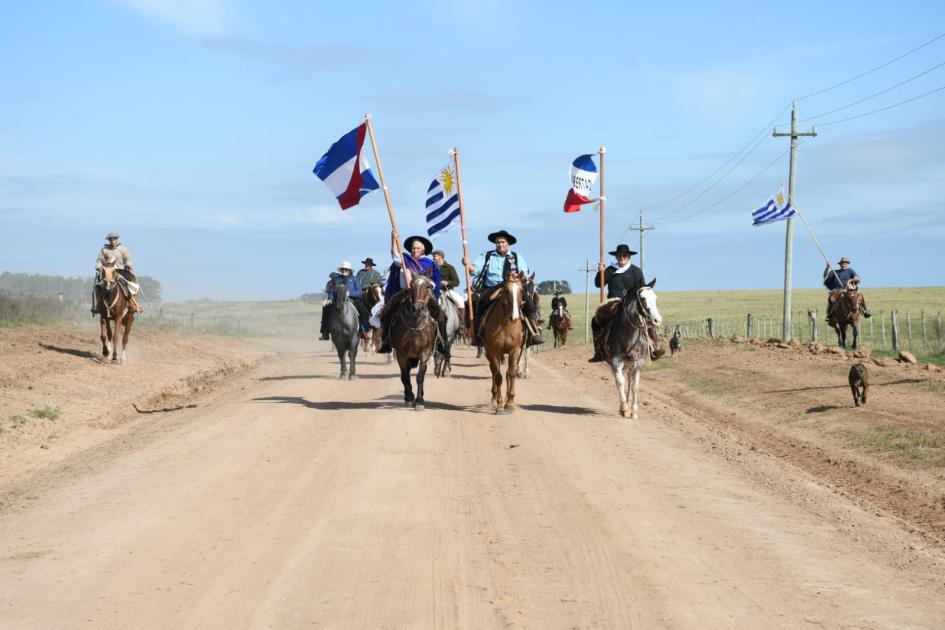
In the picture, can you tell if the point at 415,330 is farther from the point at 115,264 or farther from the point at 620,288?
the point at 115,264

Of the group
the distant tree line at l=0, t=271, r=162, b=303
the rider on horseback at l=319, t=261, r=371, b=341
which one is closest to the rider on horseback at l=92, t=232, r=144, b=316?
the rider on horseback at l=319, t=261, r=371, b=341

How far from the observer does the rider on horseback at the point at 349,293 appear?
26.4m

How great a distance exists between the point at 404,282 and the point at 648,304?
14.0 ft

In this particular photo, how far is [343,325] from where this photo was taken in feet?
83.3

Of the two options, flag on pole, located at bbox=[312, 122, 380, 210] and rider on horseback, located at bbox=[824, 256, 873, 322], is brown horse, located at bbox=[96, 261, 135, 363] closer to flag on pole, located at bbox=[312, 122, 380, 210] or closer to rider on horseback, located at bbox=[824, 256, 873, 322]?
flag on pole, located at bbox=[312, 122, 380, 210]

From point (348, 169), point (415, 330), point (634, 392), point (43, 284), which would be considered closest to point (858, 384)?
point (634, 392)

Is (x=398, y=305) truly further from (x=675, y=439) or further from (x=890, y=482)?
(x=890, y=482)

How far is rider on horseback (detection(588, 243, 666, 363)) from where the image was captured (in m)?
18.9

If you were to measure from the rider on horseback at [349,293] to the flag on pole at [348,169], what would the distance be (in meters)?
5.64

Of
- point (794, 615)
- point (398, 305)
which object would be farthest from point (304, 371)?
point (794, 615)

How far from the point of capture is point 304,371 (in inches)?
1187

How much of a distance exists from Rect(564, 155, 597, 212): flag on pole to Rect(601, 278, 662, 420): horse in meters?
5.51

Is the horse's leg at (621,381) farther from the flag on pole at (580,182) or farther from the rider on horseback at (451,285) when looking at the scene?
the flag on pole at (580,182)

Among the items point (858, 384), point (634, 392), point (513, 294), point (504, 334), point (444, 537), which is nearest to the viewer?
point (444, 537)
